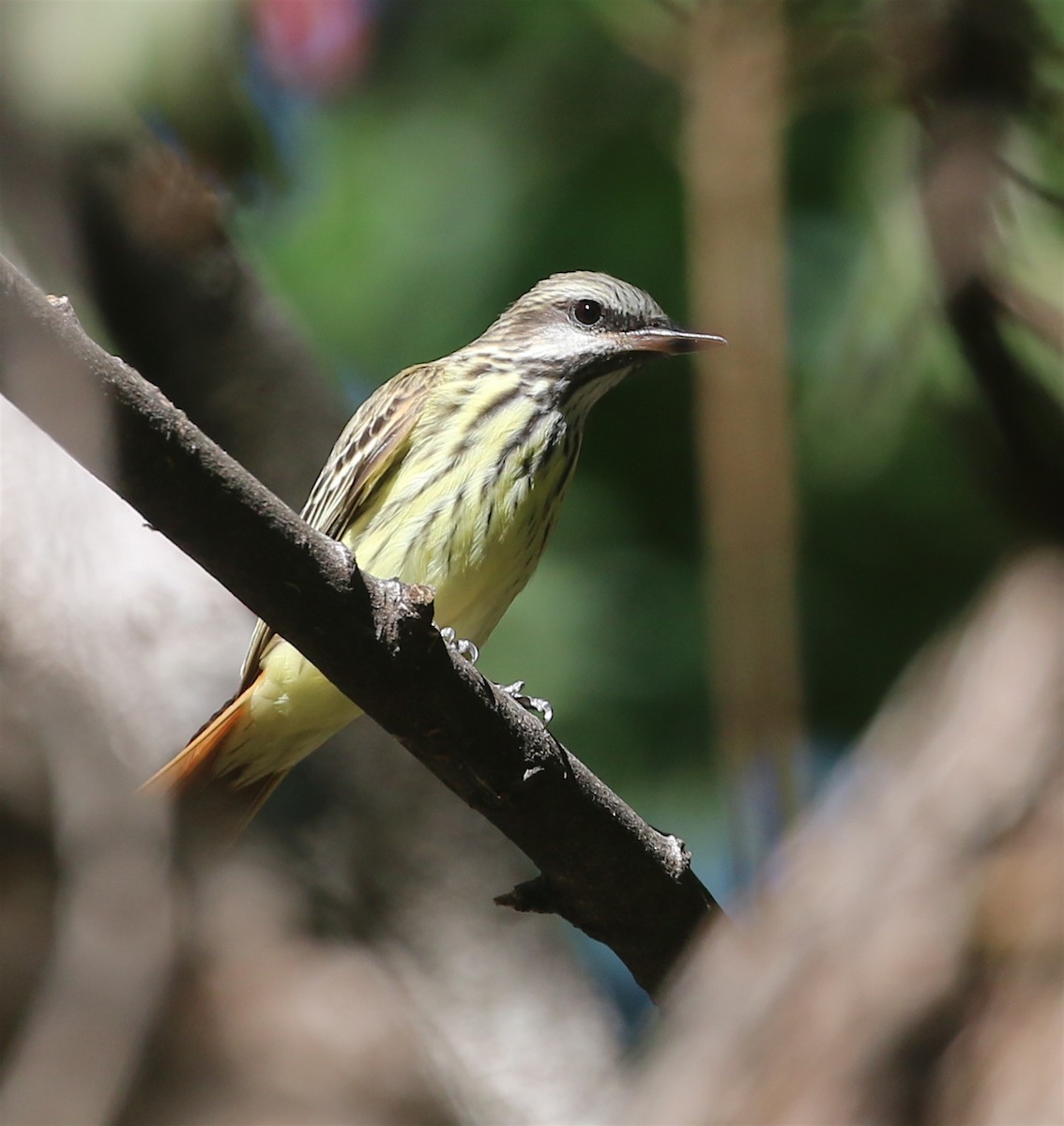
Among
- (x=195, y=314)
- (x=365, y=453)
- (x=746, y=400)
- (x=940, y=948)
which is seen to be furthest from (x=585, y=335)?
(x=940, y=948)

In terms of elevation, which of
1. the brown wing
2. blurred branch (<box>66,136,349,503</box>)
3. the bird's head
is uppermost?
the bird's head

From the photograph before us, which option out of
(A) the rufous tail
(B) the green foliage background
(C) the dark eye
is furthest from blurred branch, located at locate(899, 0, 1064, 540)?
(B) the green foliage background

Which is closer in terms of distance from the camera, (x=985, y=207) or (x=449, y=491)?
(x=985, y=207)

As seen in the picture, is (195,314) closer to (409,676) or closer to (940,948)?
(409,676)

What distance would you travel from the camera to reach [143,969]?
3.76 metres

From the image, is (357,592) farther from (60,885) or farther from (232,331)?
(232,331)

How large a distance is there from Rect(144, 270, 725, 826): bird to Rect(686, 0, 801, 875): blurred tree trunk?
1.52 m

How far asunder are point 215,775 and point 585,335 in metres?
1.55

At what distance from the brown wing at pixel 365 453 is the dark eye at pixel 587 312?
1.55 ft

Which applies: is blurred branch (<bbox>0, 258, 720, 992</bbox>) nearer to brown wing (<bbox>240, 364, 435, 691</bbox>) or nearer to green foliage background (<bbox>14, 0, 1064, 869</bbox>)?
brown wing (<bbox>240, 364, 435, 691</bbox>)

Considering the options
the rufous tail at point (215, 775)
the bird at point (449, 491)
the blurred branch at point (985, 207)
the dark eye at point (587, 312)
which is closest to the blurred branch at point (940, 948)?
the blurred branch at point (985, 207)

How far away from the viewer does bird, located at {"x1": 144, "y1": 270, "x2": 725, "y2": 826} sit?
13.6ft

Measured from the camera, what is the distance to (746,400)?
233 cm

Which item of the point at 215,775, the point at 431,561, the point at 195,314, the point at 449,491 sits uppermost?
the point at 449,491
